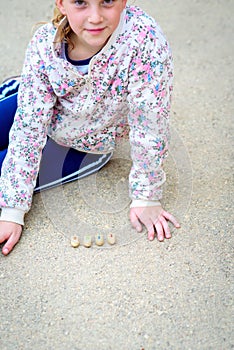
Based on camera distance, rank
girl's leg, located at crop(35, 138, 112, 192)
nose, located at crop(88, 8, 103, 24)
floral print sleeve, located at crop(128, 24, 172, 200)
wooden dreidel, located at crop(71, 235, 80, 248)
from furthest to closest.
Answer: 1. girl's leg, located at crop(35, 138, 112, 192)
2. wooden dreidel, located at crop(71, 235, 80, 248)
3. floral print sleeve, located at crop(128, 24, 172, 200)
4. nose, located at crop(88, 8, 103, 24)

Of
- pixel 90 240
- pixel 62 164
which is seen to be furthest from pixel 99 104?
pixel 90 240

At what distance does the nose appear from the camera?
1145mm

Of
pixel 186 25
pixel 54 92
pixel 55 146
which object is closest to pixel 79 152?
pixel 55 146

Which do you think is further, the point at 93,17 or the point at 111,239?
the point at 111,239

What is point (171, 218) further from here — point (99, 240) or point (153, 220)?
point (99, 240)

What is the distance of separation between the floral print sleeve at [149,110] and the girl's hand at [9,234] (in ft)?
1.07

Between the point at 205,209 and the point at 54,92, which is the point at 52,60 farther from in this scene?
the point at 205,209

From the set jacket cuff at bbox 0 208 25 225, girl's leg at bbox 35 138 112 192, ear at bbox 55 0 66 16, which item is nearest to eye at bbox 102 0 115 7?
ear at bbox 55 0 66 16

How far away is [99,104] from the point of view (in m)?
1.34

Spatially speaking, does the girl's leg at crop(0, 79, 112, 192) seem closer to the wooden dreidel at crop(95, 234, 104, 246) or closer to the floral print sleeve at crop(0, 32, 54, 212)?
the floral print sleeve at crop(0, 32, 54, 212)

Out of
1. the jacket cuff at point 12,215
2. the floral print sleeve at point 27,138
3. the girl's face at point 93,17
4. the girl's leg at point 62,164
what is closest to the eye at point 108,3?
the girl's face at point 93,17

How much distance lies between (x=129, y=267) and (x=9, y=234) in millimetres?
316

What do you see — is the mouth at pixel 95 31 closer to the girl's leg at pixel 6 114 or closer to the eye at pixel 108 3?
the eye at pixel 108 3

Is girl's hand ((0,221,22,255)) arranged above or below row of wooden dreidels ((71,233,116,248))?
below
